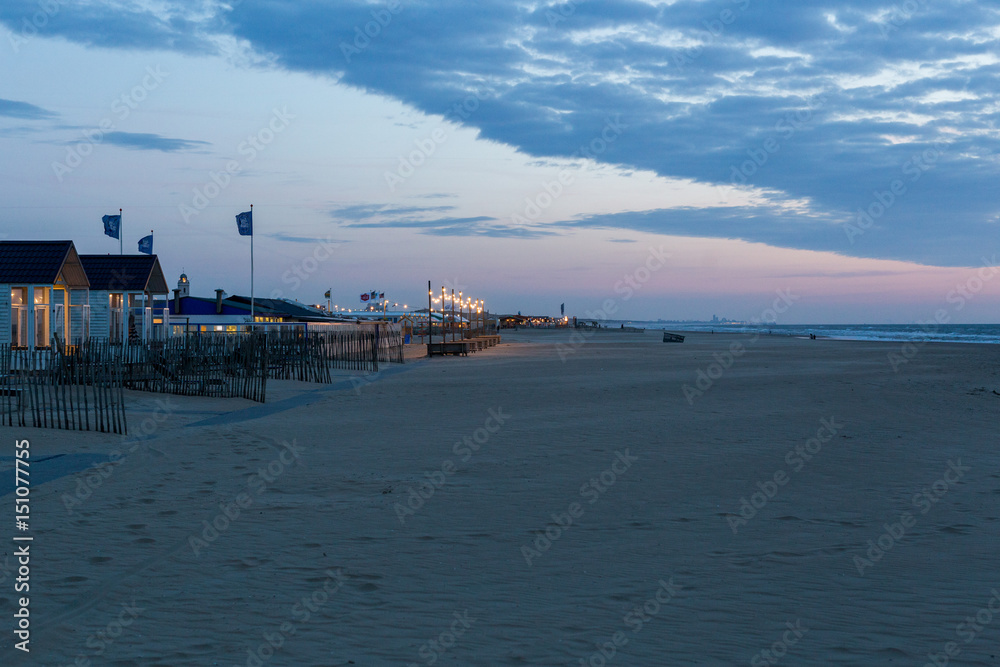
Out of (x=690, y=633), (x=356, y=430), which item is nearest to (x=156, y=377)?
(x=356, y=430)

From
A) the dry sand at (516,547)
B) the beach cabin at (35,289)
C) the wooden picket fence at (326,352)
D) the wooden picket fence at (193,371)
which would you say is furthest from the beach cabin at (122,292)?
the dry sand at (516,547)

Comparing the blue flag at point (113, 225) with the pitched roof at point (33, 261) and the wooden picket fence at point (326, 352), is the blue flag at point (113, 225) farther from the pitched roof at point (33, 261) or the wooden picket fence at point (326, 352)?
the wooden picket fence at point (326, 352)

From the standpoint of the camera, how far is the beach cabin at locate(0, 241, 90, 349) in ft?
77.5

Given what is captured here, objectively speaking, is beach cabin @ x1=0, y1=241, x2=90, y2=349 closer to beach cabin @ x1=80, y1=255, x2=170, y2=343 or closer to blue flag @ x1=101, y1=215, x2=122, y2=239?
beach cabin @ x1=80, y1=255, x2=170, y2=343

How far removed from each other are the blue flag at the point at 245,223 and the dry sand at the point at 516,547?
26.8m

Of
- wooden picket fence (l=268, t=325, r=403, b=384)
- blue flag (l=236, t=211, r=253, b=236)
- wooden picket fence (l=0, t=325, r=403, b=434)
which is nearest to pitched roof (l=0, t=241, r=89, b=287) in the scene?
wooden picket fence (l=0, t=325, r=403, b=434)

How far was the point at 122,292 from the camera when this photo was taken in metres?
31.5

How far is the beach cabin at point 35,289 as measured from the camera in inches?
930

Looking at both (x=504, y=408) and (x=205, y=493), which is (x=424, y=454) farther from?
(x=504, y=408)

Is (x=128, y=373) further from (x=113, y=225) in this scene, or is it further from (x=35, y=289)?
(x=113, y=225)

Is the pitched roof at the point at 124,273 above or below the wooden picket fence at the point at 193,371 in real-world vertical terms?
above

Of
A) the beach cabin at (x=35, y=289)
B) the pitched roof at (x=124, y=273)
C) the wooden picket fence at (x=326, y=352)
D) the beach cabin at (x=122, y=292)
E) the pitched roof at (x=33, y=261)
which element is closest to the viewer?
the beach cabin at (x=35, y=289)

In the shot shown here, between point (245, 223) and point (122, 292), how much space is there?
8.67 metres

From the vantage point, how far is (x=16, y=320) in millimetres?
23922
